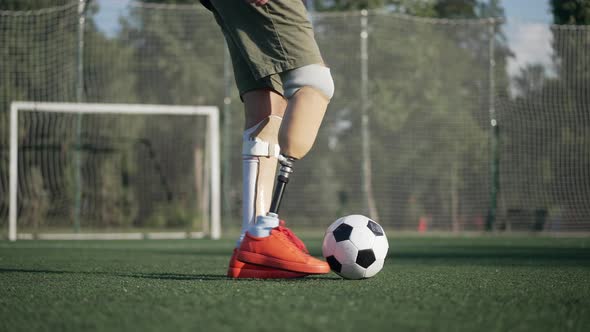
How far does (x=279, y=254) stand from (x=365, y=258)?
0.33m

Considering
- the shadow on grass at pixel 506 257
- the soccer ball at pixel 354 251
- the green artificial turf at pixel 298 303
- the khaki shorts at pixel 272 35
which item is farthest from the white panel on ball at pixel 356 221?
the shadow on grass at pixel 506 257

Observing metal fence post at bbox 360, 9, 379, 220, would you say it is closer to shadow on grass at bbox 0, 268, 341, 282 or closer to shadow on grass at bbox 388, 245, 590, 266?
shadow on grass at bbox 388, 245, 590, 266

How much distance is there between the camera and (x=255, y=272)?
278 centimetres

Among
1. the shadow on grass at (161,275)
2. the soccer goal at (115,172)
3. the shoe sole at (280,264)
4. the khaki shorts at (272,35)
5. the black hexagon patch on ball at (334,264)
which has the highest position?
the khaki shorts at (272,35)

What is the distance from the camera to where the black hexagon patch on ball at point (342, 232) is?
287 centimetres

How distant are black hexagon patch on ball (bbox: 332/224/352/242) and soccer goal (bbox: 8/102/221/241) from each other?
645 cm

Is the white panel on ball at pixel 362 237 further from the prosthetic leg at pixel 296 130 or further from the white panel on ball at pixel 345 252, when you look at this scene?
the prosthetic leg at pixel 296 130

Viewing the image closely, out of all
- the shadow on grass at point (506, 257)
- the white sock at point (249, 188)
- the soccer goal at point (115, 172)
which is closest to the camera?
the white sock at point (249, 188)

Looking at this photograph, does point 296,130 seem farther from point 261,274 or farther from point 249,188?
point 261,274

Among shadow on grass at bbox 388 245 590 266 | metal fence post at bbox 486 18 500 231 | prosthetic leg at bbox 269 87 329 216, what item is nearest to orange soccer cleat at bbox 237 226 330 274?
prosthetic leg at bbox 269 87 329 216

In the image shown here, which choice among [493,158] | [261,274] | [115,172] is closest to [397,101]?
[493,158]

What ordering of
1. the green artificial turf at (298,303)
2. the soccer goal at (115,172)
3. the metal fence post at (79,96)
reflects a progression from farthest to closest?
the metal fence post at (79,96) < the soccer goal at (115,172) < the green artificial turf at (298,303)

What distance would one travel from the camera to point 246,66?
123 inches

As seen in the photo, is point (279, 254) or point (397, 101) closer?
point (279, 254)
